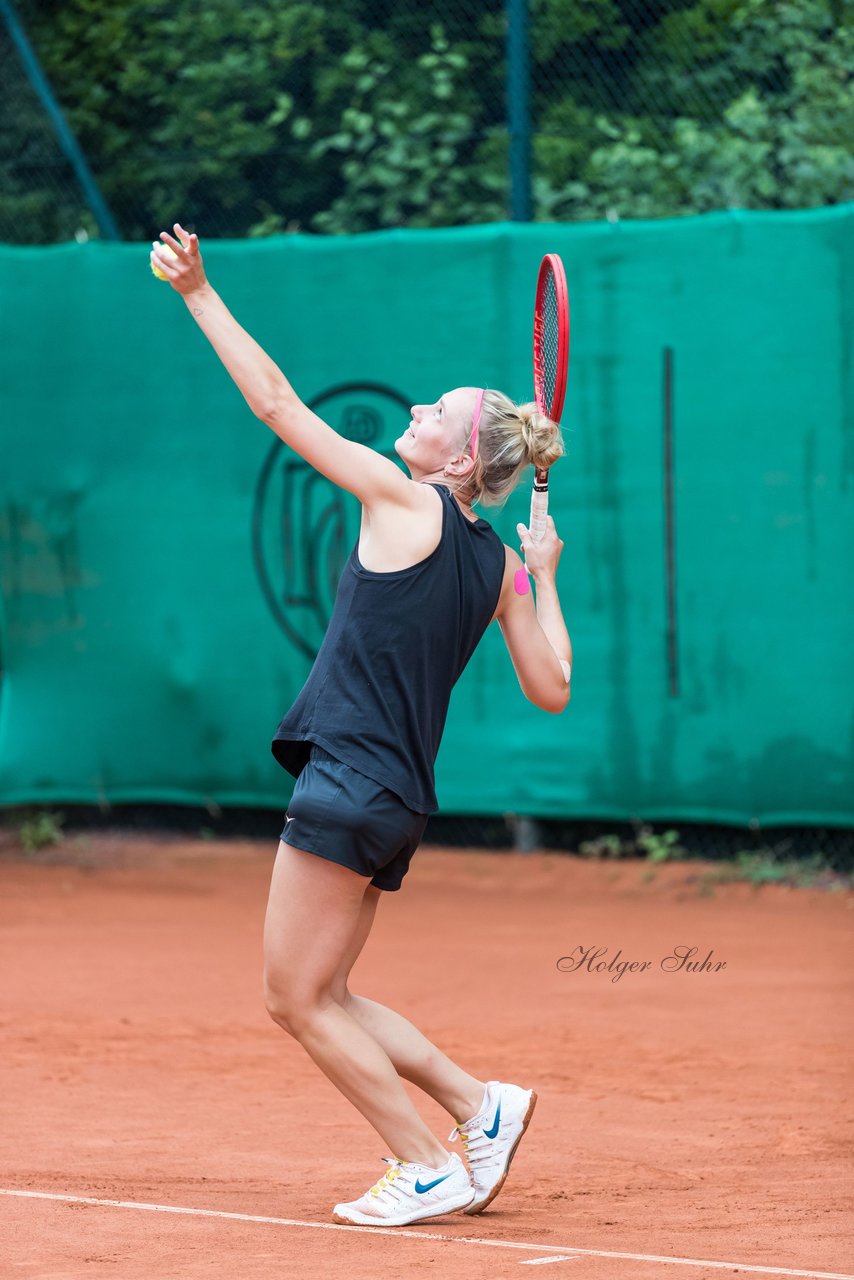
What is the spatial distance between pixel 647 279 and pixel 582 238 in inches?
12.9

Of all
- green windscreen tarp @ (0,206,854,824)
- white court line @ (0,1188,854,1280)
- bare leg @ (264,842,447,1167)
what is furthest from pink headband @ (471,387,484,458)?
green windscreen tarp @ (0,206,854,824)

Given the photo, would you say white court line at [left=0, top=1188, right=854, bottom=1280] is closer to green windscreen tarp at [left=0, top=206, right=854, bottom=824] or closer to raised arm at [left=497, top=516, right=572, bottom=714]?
raised arm at [left=497, top=516, right=572, bottom=714]

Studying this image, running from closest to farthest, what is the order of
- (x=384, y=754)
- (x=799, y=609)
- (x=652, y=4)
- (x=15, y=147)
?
(x=384, y=754) → (x=799, y=609) → (x=652, y=4) → (x=15, y=147)

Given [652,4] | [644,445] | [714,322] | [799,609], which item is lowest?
[799,609]

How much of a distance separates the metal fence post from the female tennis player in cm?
434

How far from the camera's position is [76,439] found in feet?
26.2

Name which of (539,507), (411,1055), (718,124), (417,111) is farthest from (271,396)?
(417,111)

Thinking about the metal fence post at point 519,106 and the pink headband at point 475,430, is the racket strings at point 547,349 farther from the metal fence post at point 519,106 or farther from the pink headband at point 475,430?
the metal fence post at point 519,106

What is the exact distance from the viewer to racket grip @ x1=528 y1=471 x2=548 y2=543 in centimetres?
354

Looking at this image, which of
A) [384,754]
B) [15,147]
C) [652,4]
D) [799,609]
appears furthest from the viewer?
[15,147]

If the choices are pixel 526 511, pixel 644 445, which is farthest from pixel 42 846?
pixel 644 445

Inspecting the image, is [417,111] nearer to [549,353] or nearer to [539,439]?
[549,353]

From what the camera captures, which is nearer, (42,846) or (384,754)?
(384,754)

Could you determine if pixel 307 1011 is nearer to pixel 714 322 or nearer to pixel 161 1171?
pixel 161 1171
